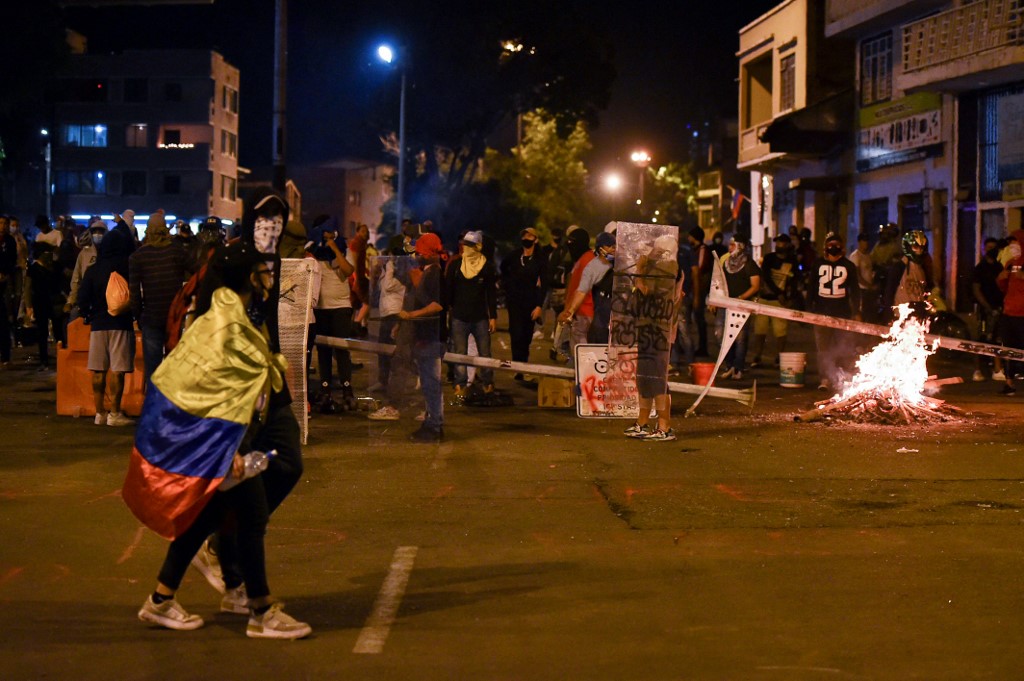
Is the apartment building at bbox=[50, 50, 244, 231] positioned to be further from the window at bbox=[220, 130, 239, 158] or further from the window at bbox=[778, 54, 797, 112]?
the window at bbox=[778, 54, 797, 112]

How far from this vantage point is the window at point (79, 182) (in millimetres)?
74562

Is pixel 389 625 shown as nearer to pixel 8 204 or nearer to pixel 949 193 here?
pixel 949 193

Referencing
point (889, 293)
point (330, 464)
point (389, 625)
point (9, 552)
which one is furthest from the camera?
point (889, 293)

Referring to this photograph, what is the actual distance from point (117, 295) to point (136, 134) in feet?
215

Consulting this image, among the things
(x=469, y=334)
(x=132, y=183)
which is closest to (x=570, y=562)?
(x=469, y=334)

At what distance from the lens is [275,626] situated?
Answer: 5.76m

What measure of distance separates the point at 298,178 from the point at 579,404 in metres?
73.9

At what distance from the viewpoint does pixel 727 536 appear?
25.8 ft

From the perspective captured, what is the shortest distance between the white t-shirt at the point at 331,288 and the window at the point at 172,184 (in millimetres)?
62608

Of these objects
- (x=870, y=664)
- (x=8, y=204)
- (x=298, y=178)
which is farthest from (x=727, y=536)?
(x=298, y=178)

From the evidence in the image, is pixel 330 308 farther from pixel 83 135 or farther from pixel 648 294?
pixel 83 135

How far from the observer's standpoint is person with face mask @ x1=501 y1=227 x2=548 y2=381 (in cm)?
1630

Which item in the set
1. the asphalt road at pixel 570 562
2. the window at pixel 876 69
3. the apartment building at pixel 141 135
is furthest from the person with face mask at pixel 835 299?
the apartment building at pixel 141 135

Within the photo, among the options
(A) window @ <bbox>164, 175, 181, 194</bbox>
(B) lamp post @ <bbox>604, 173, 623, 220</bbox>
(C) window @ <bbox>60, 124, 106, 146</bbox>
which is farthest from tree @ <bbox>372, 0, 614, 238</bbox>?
(C) window @ <bbox>60, 124, 106, 146</bbox>
